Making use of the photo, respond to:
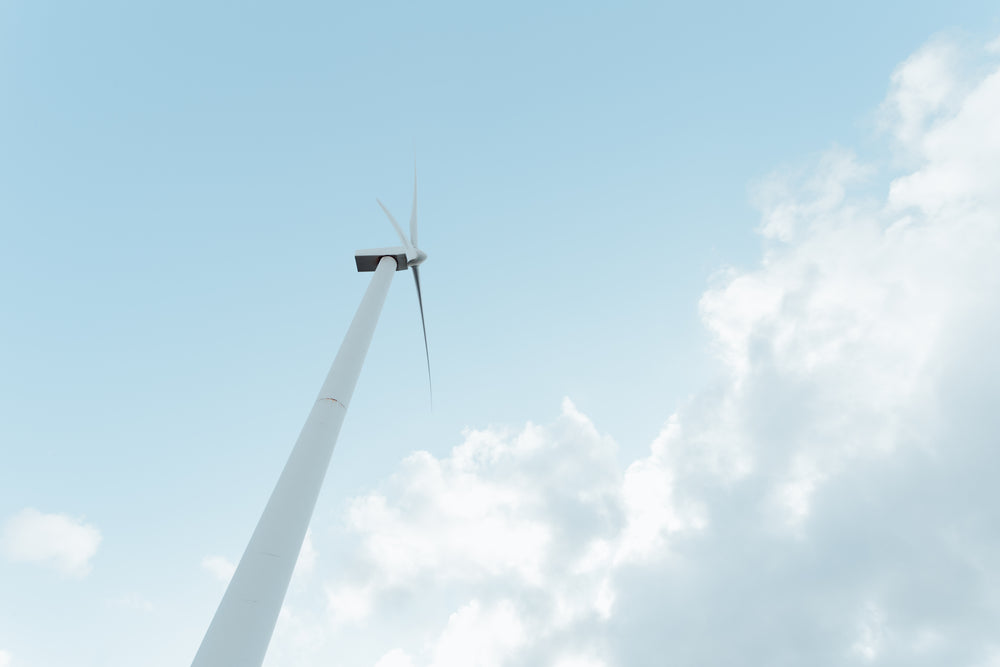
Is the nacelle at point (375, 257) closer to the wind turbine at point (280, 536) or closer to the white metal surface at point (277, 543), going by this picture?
the wind turbine at point (280, 536)

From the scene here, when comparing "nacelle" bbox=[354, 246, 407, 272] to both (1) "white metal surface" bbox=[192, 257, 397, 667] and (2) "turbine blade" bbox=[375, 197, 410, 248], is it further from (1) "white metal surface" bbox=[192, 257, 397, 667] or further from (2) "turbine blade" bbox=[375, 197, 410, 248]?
(1) "white metal surface" bbox=[192, 257, 397, 667]

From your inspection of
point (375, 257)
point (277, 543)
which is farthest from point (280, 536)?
point (375, 257)

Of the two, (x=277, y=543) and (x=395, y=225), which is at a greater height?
(x=395, y=225)

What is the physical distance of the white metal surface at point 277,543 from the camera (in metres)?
11.5

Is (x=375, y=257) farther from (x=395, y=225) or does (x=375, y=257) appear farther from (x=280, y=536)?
(x=280, y=536)

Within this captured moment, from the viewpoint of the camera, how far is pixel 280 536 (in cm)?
1334

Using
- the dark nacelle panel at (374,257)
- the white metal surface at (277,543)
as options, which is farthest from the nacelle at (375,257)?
the white metal surface at (277,543)

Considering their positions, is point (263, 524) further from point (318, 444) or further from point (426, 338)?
point (426, 338)

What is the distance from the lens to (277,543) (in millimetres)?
13203

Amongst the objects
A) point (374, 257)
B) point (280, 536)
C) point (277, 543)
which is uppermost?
point (374, 257)

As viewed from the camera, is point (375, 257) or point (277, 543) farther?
point (375, 257)

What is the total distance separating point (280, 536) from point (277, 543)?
183 millimetres

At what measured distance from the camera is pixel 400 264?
28047 mm

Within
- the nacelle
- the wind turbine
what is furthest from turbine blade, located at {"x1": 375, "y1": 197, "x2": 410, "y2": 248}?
the wind turbine
